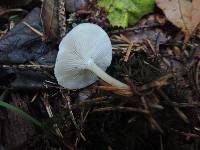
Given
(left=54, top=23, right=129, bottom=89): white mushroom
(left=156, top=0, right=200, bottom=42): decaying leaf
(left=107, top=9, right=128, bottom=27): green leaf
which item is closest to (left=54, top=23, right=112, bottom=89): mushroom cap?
(left=54, top=23, right=129, bottom=89): white mushroom

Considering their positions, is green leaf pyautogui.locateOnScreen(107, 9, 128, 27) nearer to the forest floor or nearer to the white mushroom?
the forest floor

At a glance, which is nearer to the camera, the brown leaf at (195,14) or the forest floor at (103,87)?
the forest floor at (103,87)

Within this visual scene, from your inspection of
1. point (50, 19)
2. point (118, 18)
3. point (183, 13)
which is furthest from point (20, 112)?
point (183, 13)

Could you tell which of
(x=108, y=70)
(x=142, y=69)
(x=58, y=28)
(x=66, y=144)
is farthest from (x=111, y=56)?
(x=66, y=144)

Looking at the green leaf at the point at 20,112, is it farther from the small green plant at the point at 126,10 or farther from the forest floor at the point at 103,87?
the small green plant at the point at 126,10

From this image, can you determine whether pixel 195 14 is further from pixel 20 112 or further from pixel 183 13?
pixel 20 112

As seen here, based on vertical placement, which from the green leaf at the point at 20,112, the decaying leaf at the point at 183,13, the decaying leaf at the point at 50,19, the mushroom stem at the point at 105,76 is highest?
the decaying leaf at the point at 183,13

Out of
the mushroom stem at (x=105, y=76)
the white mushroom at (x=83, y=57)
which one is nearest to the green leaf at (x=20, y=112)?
the white mushroom at (x=83, y=57)
